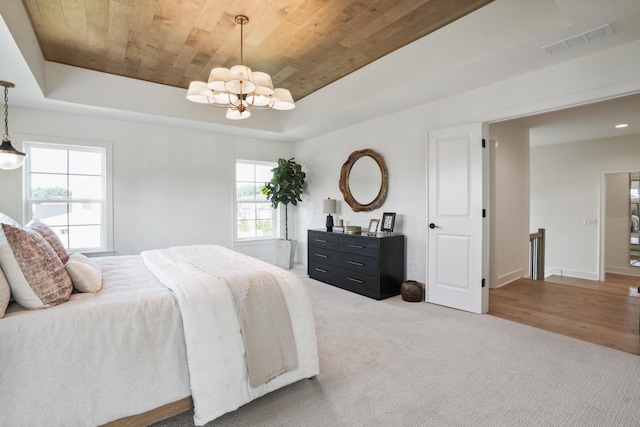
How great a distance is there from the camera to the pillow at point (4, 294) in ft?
4.76

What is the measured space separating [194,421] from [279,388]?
53cm

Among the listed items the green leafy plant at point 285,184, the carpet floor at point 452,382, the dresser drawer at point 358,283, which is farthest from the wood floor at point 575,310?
the green leafy plant at point 285,184

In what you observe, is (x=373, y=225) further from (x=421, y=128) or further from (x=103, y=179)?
(x=103, y=179)

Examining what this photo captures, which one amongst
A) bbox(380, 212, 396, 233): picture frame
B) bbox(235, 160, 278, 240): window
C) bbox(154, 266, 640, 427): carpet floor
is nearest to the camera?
bbox(154, 266, 640, 427): carpet floor

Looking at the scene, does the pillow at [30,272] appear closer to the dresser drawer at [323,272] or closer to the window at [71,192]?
the window at [71,192]

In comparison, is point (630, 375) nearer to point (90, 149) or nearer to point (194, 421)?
point (194, 421)

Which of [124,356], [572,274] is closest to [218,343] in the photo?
[124,356]

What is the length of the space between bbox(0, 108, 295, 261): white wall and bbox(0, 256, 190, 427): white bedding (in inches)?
124

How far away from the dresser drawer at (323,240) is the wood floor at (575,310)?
2.10m

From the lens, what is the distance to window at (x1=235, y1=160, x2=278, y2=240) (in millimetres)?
5621

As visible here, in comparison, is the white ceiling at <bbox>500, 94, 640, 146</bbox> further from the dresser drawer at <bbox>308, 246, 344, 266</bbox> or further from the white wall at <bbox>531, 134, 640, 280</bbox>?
the dresser drawer at <bbox>308, 246, 344, 266</bbox>

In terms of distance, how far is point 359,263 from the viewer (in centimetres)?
413

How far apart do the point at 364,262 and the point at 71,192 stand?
402 centimetres

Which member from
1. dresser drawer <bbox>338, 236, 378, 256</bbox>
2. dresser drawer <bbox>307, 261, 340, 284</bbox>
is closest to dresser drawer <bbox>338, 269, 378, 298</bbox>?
dresser drawer <bbox>307, 261, 340, 284</bbox>
